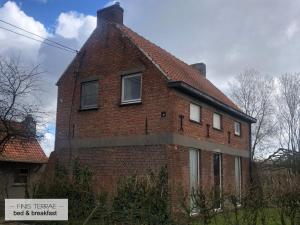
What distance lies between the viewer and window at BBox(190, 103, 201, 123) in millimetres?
16969

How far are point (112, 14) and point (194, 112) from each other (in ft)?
20.1

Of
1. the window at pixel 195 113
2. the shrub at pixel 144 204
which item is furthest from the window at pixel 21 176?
the shrub at pixel 144 204

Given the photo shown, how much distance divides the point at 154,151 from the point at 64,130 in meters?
5.16

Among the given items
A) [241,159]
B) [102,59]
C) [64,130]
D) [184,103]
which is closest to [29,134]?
[64,130]

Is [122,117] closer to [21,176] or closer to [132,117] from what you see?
[132,117]

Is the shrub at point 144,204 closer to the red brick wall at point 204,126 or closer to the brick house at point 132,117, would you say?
the brick house at point 132,117

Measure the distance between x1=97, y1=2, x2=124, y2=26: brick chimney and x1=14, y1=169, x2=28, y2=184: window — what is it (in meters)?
10.8

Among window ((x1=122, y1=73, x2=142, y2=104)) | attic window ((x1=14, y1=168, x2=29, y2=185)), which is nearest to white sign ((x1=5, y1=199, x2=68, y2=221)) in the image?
window ((x1=122, y1=73, x2=142, y2=104))

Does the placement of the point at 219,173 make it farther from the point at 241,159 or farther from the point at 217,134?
the point at 241,159

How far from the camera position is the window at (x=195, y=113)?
17.0 m

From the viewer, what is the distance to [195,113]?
1725 centimetres

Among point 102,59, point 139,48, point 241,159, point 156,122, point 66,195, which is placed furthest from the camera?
point 241,159

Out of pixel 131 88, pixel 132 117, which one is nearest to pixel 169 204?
pixel 132 117

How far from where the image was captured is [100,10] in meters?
19.3
